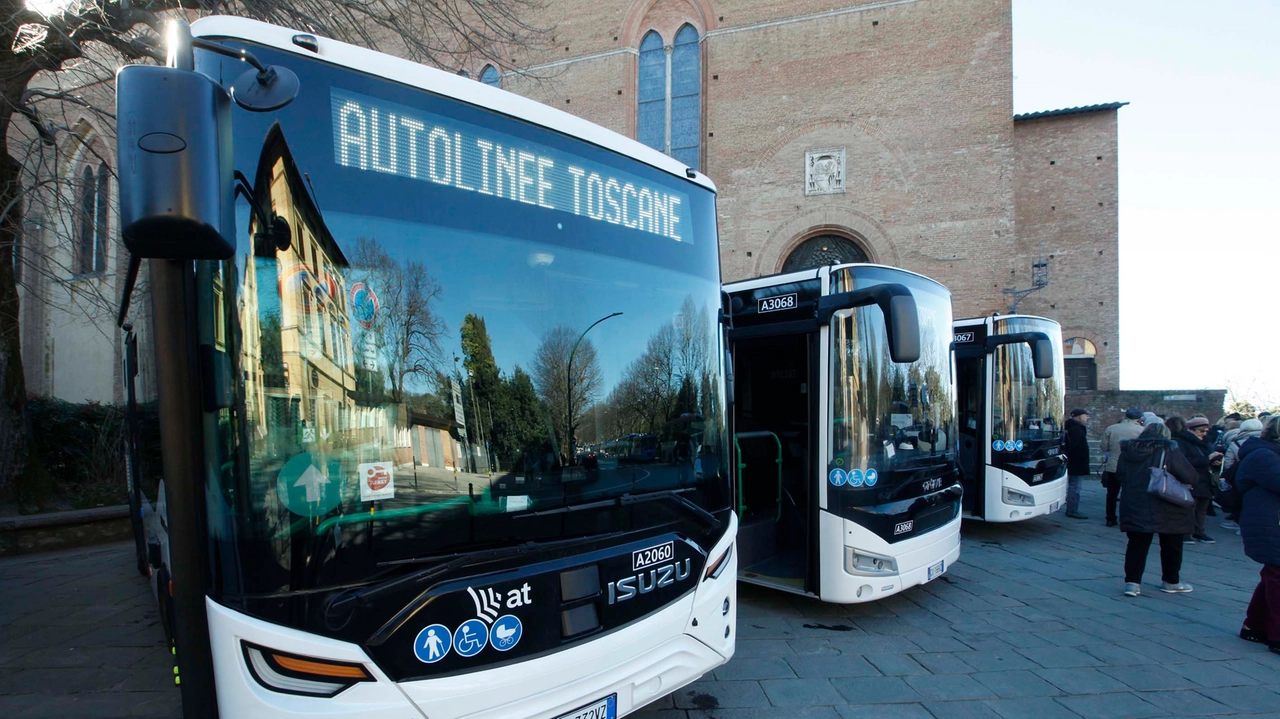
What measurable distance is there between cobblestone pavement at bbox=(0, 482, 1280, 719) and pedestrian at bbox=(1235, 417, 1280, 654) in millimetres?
196

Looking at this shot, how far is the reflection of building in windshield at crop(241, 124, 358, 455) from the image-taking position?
1873 millimetres

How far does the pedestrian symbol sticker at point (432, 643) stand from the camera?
202 cm

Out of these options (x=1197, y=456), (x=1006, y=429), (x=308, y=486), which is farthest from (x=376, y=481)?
(x=1006, y=429)

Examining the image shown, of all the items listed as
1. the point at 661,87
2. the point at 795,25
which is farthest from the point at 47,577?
the point at 795,25

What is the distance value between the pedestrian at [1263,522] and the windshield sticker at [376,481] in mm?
5481

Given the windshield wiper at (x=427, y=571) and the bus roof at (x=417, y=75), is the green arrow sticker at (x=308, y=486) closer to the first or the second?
the windshield wiper at (x=427, y=571)

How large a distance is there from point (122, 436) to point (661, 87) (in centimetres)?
1710

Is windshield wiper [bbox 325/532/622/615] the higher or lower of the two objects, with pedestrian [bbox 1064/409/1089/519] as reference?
higher

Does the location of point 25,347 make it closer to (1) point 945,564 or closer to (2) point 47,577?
(2) point 47,577

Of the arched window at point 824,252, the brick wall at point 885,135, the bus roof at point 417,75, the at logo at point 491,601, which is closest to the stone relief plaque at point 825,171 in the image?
the brick wall at point 885,135

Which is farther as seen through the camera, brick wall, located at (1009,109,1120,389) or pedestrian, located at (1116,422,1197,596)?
brick wall, located at (1009,109,1120,389)

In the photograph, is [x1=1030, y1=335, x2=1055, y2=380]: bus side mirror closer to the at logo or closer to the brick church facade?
the at logo

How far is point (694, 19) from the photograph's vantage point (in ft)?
68.1

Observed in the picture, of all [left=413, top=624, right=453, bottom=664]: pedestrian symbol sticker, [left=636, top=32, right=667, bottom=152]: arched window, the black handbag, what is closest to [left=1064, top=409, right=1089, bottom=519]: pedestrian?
the black handbag
